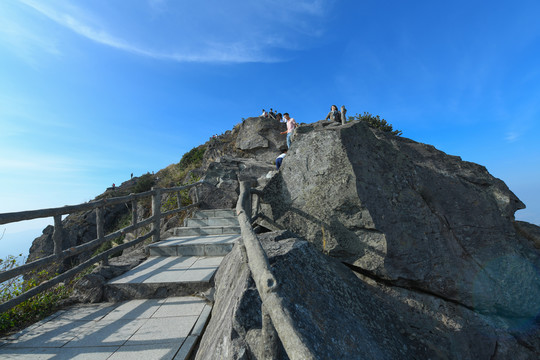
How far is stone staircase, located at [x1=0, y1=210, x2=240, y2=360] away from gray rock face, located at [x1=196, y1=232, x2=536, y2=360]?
647mm

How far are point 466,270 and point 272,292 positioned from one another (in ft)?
12.5

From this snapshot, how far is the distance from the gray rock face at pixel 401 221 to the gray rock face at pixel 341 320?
0.95ft

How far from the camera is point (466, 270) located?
12.0 feet

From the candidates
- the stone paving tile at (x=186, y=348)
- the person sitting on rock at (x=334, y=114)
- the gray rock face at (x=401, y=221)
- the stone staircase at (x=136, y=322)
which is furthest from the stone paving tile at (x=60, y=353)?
the person sitting on rock at (x=334, y=114)

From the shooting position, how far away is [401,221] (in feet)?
11.8

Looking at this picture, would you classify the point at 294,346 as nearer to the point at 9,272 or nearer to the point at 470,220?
the point at 9,272

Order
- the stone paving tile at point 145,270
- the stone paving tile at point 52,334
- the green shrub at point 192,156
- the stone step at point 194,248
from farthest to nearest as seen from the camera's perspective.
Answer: the green shrub at point 192,156, the stone step at point 194,248, the stone paving tile at point 145,270, the stone paving tile at point 52,334

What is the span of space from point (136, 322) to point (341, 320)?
274cm

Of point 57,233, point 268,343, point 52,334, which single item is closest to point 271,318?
point 268,343

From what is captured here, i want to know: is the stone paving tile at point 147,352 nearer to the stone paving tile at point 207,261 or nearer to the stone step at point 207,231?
the stone paving tile at point 207,261

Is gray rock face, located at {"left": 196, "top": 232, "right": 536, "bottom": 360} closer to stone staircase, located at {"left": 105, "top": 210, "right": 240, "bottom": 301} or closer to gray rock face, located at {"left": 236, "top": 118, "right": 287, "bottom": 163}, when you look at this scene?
stone staircase, located at {"left": 105, "top": 210, "right": 240, "bottom": 301}

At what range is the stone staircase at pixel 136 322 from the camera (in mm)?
2658

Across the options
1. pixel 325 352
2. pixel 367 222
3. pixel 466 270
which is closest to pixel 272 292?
pixel 325 352

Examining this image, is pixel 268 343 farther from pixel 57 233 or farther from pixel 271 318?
pixel 57 233
